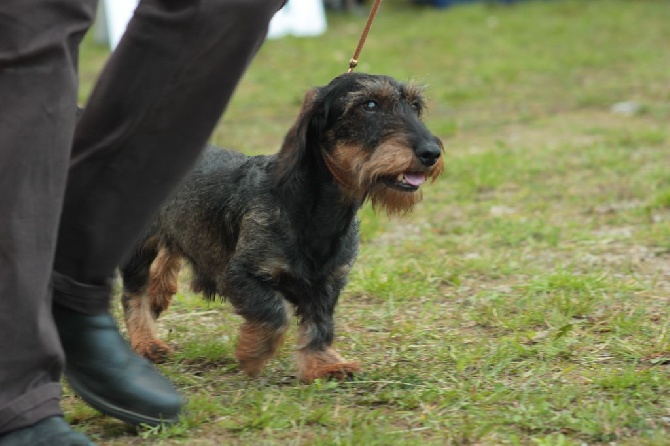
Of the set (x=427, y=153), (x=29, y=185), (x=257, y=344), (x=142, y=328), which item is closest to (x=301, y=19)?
(x=142, y=328)

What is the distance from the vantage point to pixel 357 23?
49.9 feet

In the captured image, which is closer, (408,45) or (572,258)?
(572,258)

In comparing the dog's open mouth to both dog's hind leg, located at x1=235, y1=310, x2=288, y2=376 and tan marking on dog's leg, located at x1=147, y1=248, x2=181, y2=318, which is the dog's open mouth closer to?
dog's hind leg, located at x1=235, y1=310, x2=288, y2=376

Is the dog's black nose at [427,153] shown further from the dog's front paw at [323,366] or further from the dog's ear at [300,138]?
the dog's front paw at [323,366]

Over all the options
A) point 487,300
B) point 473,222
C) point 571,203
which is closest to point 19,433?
point 487,300

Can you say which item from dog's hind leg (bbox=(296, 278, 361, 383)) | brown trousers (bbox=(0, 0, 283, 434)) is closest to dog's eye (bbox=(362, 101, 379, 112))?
dog's hind leg (bbox=(296, 278, 361, 383))

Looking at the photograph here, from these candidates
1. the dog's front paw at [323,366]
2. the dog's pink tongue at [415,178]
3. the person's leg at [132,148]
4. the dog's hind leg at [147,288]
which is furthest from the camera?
the dog's hind leg at [147,288]

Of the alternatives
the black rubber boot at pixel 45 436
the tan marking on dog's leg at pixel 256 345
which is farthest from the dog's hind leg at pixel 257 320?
the black rubber boot at pixel 45 436

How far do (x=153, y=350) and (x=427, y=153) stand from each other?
1254mm

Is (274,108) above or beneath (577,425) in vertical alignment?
beneath

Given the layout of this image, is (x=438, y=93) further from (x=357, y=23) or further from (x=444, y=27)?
(x=357, y=23)

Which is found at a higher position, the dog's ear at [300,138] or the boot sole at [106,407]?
the dog's ear at [300,138]

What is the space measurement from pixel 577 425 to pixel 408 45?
1040cm

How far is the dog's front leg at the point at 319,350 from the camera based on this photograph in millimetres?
3611
